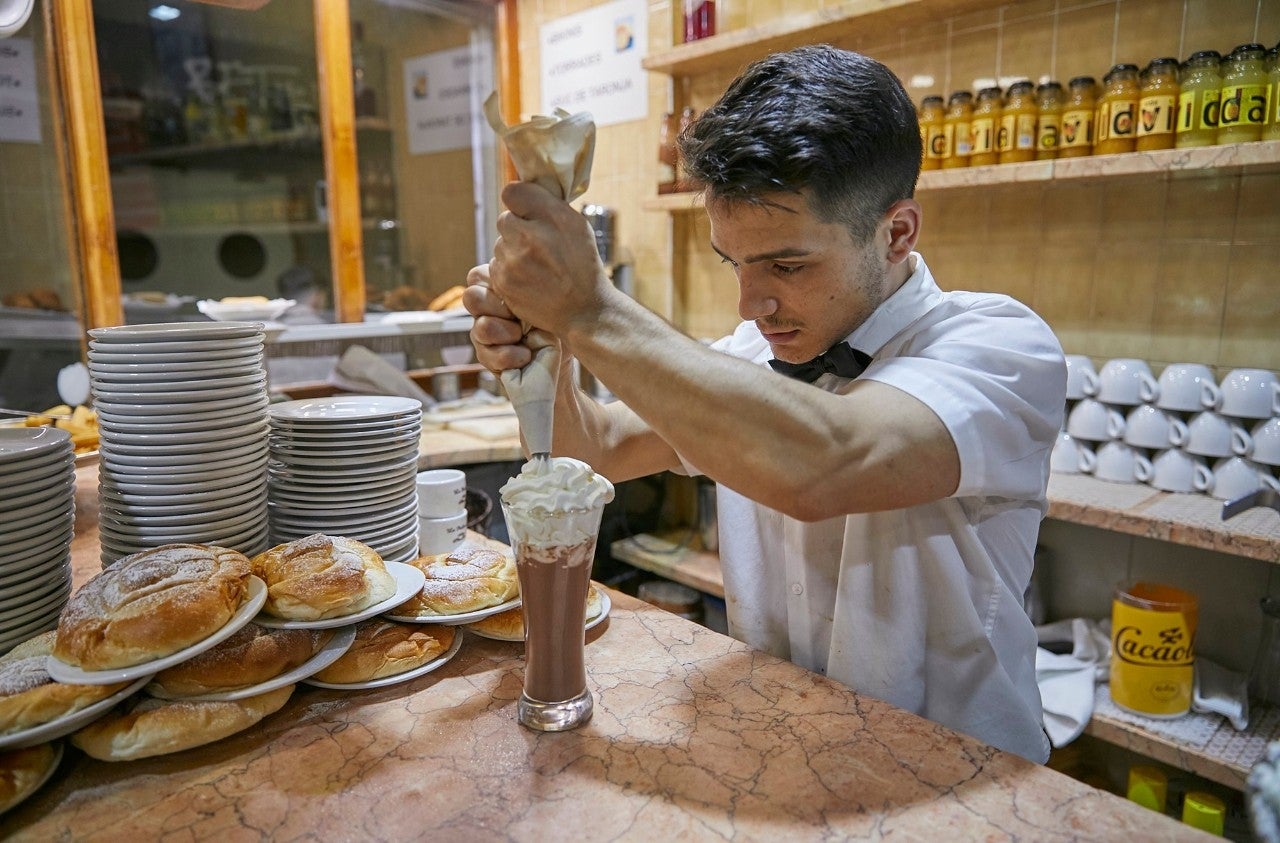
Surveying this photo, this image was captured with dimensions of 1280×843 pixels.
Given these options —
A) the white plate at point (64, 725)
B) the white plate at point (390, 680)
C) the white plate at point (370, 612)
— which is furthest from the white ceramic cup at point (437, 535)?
the white plate at point (64, 725)

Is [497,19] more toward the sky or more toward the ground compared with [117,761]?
more toward the sky

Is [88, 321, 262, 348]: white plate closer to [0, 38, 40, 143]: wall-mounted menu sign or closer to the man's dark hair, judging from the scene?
the man's dark hair

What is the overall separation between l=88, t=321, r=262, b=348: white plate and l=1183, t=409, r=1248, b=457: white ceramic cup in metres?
2.32

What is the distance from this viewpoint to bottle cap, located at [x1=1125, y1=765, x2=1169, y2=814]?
218cm

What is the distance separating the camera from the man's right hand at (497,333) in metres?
1.10

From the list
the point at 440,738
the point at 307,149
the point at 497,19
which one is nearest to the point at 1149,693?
the point at 440,738

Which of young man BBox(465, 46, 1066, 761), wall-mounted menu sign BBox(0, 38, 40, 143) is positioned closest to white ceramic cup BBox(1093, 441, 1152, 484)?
young man BBox(465, 46, 1066, 761)

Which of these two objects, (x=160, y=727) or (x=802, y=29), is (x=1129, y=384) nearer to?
(x=802, y=29)

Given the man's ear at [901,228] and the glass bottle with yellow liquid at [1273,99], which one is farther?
the glass bottle with yellow liquid at [1273,99]

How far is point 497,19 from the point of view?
4.39 m

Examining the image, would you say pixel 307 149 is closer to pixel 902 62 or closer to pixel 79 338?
pixel 79 338

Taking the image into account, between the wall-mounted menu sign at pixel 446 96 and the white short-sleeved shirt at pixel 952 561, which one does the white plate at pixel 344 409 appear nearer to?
the white short-sleeved shirt at pixel 952 561

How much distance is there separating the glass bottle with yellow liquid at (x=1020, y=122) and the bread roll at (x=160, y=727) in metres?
2.44

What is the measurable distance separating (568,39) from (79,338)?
2.62m
